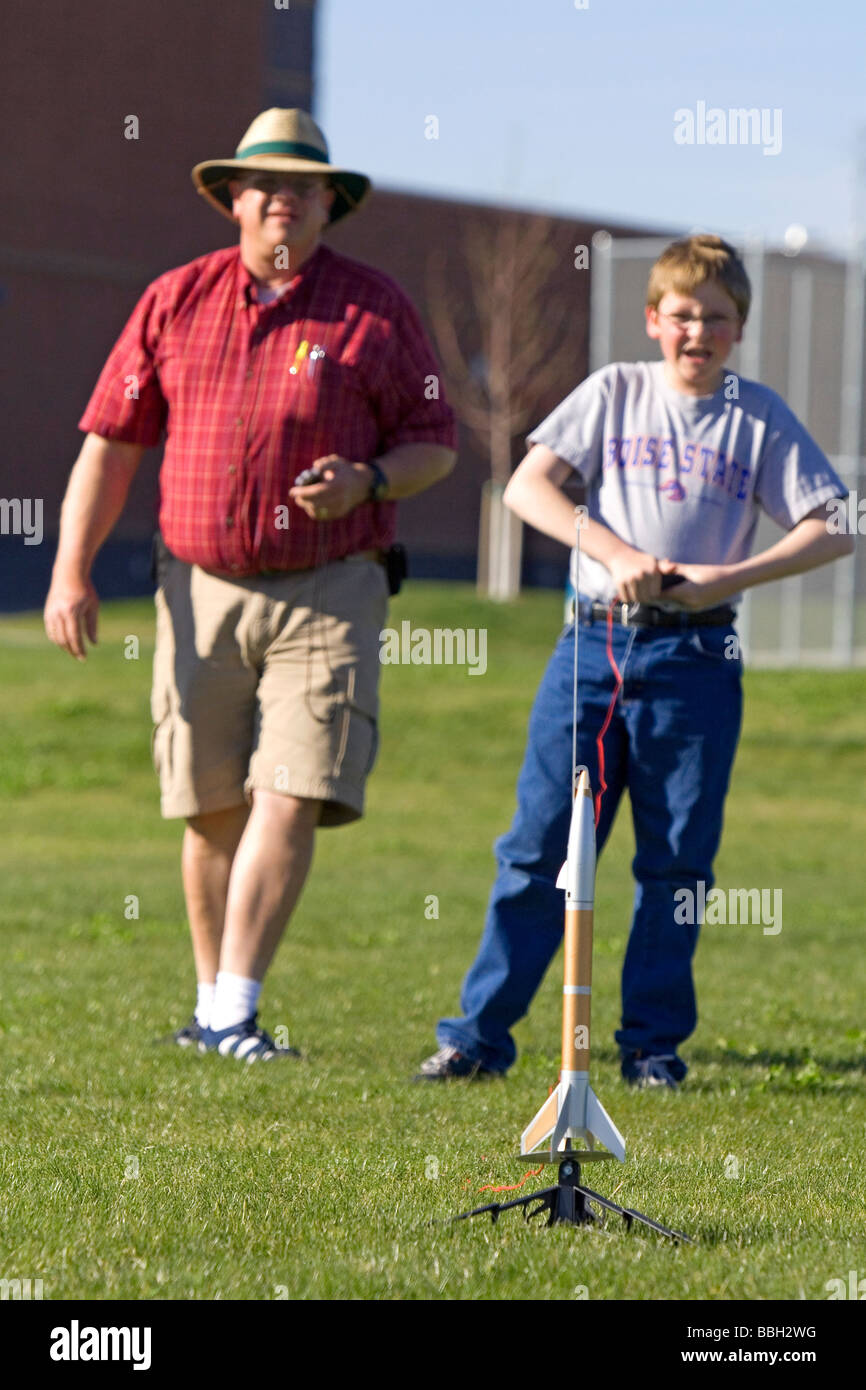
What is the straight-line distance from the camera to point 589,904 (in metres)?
3.81

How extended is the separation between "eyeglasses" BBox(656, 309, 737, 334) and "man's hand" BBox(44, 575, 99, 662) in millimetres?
1920

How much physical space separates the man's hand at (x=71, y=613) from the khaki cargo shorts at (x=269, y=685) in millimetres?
221

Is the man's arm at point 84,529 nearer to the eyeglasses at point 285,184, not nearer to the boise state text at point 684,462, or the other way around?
the eyeglasses at point 285,184

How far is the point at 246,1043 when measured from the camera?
5.80m

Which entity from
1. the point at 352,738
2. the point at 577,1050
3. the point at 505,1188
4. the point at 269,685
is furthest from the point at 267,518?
the point at 577,1050

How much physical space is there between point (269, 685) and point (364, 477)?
2.30 ft

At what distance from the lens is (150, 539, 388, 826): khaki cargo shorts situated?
594 centimetres

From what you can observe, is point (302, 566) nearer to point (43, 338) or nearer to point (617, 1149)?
point (617, 1149)

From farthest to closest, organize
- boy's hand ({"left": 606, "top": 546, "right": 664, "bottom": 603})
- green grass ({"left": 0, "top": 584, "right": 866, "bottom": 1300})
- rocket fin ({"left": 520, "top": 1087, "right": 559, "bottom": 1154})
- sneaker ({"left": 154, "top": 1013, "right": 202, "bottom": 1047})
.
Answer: sneaker ({"left": 154, "top": 1013, "right": 202, "bottom": 1047}), boy's hand ({"left": 606, "top": 546, "right": 664, "bottom": 603}), rocket fin ({"left": 520, "top": 1087, "right": 559, "bottom": 1154}), green grass ({"left": 0, "top": 584, "right": 866, "bottom": 1300})

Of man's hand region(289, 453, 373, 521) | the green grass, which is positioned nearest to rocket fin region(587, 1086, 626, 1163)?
the green grass

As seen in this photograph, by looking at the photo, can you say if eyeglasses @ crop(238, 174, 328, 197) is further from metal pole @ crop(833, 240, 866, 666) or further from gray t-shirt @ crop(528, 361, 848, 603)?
metal pole @ crop(833, 240, 866, 666)

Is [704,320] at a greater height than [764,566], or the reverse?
[704,320]

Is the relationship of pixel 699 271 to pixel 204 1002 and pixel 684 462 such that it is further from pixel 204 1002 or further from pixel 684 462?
pixel 204 1002
